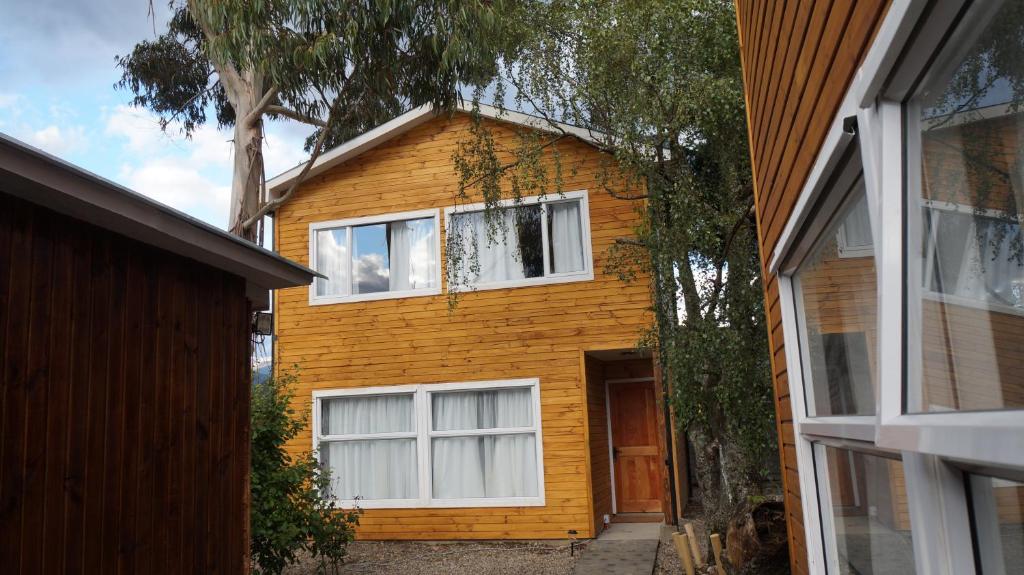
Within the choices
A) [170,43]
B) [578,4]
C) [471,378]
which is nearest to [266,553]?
[471,378]

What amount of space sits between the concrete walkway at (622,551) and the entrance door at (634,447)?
2.40ft

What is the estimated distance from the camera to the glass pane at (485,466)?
1018 cm

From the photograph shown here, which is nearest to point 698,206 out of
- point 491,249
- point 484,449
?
point 491,249

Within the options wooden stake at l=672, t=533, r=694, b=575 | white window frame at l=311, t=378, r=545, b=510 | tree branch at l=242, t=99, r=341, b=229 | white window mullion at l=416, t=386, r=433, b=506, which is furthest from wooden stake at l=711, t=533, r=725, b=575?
tree branch at l=242, t=99, r=341, b=229

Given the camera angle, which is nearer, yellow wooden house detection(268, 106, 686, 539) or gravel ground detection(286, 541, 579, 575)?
gravel ground detection(286, 541, 579, 575)

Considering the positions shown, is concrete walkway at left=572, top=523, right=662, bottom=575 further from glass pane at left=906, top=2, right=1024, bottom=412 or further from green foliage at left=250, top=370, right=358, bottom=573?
glass pane at left=906, top=2, right=1024, bottom=412

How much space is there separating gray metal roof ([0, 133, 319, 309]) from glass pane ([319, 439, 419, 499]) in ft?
20.0

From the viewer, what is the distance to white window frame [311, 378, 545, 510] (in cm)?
1011

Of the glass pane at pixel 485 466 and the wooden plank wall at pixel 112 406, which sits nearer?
the wooden plank wall at pixel 112 406

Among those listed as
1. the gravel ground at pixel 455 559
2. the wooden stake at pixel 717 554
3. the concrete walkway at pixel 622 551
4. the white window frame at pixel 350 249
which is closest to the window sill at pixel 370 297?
the white window frame at pixel 350 249

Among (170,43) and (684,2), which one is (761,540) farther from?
(170,43)

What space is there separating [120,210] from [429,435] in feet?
24.4

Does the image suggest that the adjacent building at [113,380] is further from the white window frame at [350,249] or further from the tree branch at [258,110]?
the tree branch at [258,110]

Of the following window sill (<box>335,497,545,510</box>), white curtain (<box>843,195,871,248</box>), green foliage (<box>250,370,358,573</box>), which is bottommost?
window sill (<box>335,497,545,510</box>)
